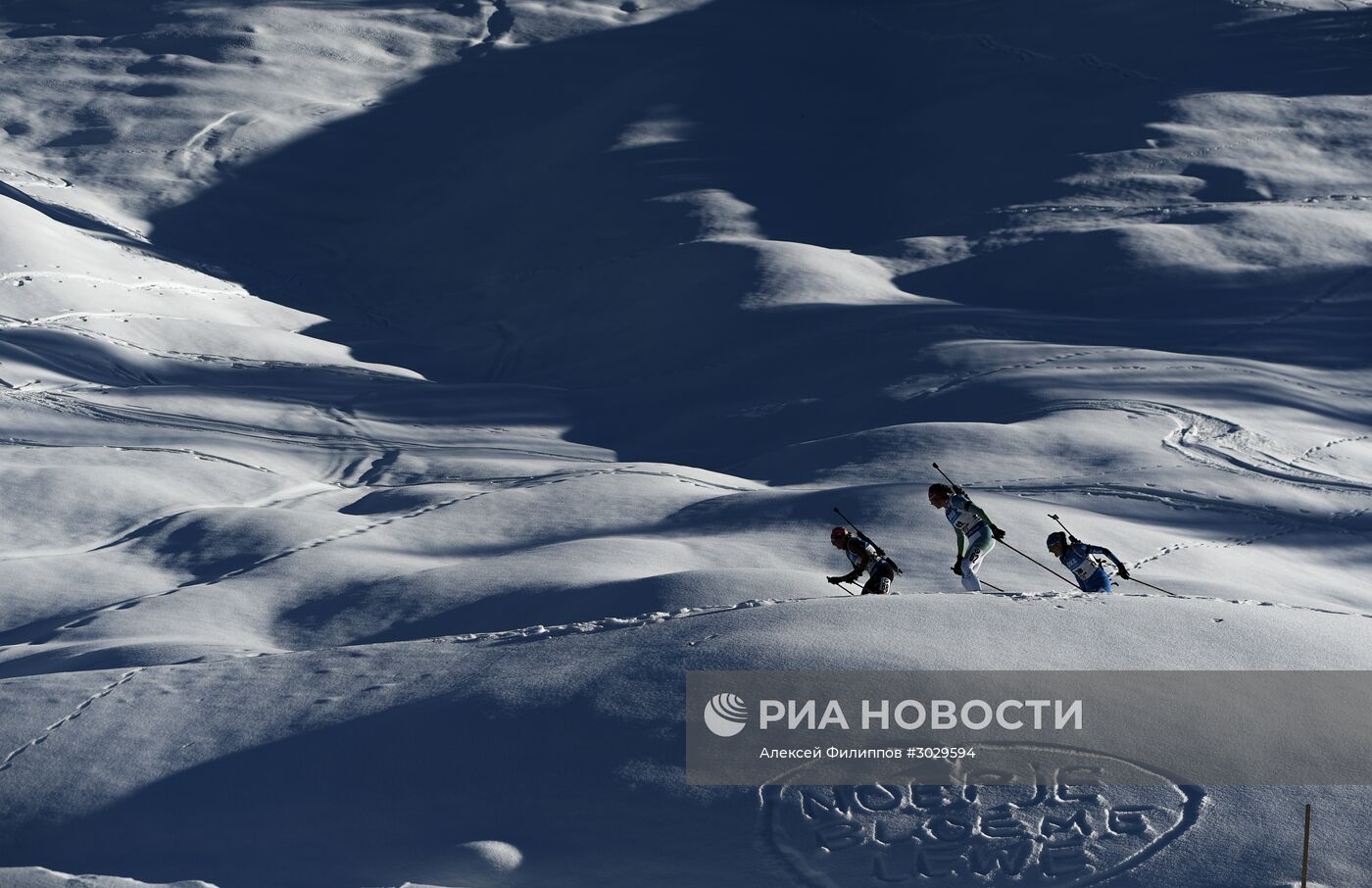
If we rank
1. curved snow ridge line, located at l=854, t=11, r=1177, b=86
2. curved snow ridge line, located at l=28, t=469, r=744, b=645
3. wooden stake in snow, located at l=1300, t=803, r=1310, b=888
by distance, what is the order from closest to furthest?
wooden stake in snow, located at l=1300, t=803, r=1310, b=888, curved snow ridge line, located at l=28, t=469, r=744, b=645, curved snow ridge line, located at l=854, t=11, r=1177, b=86

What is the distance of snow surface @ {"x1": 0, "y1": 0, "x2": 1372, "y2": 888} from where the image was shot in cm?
637

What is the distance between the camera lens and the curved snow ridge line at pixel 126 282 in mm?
19844

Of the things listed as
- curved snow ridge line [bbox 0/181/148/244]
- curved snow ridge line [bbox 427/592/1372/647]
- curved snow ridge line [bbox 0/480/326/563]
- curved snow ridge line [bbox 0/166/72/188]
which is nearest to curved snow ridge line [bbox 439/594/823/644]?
curved snow ridge line [bbox 427/592/1372/647]

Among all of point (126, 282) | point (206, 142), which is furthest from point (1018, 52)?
point (126, 282)

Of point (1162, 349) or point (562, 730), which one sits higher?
point (562, 730)

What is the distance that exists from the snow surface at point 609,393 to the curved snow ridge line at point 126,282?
127mm

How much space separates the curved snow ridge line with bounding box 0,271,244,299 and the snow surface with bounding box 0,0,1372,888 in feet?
0.42

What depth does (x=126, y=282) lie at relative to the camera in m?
21.4

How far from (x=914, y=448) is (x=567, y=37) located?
65.6 ft

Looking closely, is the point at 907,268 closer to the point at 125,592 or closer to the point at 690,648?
the point at 125,592

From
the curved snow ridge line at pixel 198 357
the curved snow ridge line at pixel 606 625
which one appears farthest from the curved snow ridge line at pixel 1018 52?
the curved snow ridge line at pixel 606 625

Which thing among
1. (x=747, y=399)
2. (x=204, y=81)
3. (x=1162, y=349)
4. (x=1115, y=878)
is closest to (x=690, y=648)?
(x=1115, y=878)

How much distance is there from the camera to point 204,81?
2959 centimetres

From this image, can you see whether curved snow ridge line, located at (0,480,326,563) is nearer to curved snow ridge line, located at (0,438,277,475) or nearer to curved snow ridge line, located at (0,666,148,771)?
curved snow ridge line, located at (0,438,277,475)
